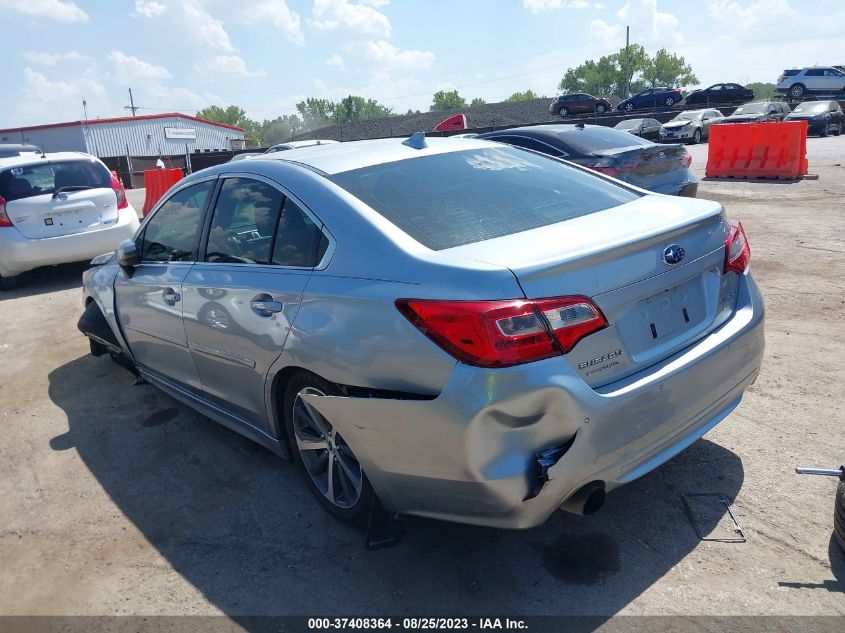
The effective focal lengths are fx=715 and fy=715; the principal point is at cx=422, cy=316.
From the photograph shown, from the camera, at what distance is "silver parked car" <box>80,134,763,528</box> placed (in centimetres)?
252

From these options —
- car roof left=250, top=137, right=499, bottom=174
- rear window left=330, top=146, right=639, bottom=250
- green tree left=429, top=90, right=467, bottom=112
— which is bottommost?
green tree left=429, top=90, right=467, bottom=112

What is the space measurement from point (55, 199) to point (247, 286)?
675 centimetres

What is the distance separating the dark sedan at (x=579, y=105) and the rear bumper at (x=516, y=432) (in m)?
43.9

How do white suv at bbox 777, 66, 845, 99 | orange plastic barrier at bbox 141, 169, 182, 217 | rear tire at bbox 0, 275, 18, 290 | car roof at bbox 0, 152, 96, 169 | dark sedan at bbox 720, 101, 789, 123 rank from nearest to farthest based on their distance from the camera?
car roof at bbox 0, 152, 96, 169 < rear tire at bbox 0, 275, 18, 290 < orange plastic barrier at bbox 141, 169, 182, 217 < dark sedan at bbox 720, 101, 789, 123 < white suv at bbox 777, 66, 845, 99

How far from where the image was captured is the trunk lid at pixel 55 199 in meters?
8.83

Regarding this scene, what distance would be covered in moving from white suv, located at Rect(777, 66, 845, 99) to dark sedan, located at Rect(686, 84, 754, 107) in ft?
10.0

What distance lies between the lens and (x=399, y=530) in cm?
310

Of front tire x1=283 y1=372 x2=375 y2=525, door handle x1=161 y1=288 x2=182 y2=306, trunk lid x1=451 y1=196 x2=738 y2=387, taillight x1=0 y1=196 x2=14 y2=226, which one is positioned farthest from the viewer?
taillight x1=0 y1=196 x2=14 y2=226

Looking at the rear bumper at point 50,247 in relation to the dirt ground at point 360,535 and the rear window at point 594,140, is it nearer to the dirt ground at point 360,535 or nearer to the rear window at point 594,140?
the dirt ground at point 360,535

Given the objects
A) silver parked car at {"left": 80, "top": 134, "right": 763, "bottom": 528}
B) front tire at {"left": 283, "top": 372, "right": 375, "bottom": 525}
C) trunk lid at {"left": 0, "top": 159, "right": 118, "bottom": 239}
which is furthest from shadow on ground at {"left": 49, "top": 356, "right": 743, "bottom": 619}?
trunk lid at {"left": 0, "top": 159, "right": 118, "bottom": 239}

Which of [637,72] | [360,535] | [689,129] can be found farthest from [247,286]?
[637,72]

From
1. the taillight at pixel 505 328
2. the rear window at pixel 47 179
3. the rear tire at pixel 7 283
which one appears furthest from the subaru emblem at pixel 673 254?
the rear tire at pixel 7 283

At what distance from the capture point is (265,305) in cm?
329

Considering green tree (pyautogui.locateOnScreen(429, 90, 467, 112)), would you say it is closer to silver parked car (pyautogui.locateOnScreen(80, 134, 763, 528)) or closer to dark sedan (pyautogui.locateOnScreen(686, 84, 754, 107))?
dark sedan (pyautogui.locateOnScreen(686, 84, 754, 107))
